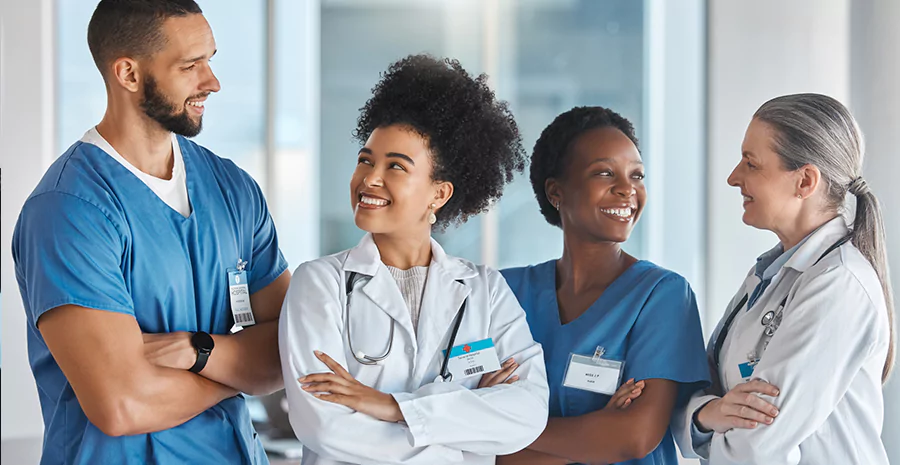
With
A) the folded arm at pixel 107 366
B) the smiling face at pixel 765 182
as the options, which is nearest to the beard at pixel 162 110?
the folded arm at pixel 107 366

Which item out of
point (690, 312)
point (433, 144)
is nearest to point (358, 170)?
point (433, 144)

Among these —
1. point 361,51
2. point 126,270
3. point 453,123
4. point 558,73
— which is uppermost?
point 361,51

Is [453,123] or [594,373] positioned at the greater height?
[453,123]

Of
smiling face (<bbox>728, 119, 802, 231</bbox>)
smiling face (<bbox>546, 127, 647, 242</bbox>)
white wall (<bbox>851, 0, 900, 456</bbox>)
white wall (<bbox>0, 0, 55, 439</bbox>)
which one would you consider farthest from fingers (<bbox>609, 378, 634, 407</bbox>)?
white wall (<bbox>0, 0, 55, 439</bbox>)

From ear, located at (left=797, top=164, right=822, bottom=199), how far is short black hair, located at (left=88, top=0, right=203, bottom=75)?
1.56m

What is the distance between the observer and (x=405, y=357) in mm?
1801

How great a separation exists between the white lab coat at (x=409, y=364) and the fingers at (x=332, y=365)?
1cm

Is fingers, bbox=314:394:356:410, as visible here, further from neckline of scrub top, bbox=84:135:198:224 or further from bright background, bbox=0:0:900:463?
bright background, bbox=0:0:900:463

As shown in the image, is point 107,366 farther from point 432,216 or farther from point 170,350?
point 432,216

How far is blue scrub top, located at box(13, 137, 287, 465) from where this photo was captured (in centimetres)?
168

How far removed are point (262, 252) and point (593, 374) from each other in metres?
0.91

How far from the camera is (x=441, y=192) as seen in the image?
2.02 meters

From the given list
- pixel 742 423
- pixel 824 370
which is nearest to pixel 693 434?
pixel 742 423

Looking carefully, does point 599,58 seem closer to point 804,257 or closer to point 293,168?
point 293,168
